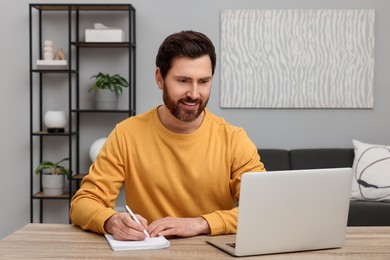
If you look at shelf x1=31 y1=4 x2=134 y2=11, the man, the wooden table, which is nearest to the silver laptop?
the wooden table

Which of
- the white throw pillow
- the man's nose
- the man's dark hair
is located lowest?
the white throw pillow

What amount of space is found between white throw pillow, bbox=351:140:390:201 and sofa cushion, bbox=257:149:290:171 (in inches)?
17.3

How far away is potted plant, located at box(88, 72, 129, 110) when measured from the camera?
3.92 meters

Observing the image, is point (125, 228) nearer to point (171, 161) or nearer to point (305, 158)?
point (171, 161)

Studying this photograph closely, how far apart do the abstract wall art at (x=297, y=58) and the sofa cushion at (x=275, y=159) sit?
38 centimetres

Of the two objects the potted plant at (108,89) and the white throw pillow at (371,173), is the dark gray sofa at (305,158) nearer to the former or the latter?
the white throw pillow at (371,173)

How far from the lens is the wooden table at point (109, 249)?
56.5 inches

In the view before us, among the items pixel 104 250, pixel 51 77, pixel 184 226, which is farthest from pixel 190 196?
pixel 51 77

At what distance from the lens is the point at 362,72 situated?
4.08 m

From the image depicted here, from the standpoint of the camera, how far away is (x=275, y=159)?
385cm

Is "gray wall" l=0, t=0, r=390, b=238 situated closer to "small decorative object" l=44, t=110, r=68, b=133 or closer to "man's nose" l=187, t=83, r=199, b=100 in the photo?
"small decorative object" l=44, t=110, r=68, b=133

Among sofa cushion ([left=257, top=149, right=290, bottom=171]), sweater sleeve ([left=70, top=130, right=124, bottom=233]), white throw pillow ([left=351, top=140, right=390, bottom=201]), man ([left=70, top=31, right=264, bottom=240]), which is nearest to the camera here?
sweater sleeve ([left=70, top=130, right=124, bottom=233])

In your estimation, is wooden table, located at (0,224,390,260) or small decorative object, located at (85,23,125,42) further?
small decorative object, located at (85,23,125,42)

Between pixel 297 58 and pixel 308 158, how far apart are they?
2.34 ft
